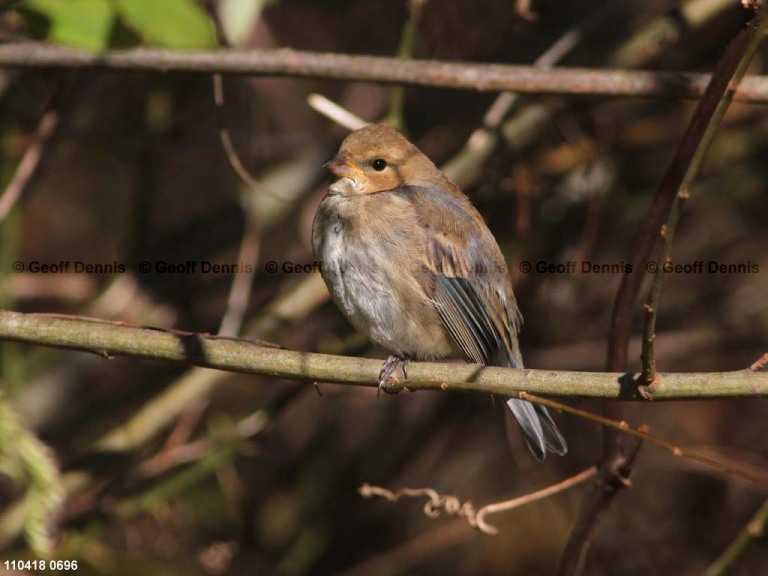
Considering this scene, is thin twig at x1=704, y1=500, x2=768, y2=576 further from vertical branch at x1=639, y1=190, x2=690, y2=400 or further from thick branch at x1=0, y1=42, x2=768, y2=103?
thick branch at x1=0, y1=42, x2=768, y2=103

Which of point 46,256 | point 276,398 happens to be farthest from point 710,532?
point 46,256

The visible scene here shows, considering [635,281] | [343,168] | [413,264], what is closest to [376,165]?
[343,168]

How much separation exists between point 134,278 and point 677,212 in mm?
3402

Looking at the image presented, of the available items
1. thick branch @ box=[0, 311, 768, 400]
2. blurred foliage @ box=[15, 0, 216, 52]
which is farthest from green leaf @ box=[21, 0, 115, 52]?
thick branch @ box=[0, 311, 768, 400]

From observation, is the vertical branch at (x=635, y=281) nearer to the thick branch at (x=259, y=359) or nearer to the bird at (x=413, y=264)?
the thick branch at (x=259, y=359)

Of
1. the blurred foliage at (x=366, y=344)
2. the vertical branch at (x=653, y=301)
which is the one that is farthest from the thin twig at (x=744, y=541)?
the blurred foliage at (x=366, y=344)

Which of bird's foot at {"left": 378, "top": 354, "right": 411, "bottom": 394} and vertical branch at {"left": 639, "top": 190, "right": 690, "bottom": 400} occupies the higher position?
bird's foot at {"left": 378, "top": 354, "right": 411, "bottom": 394}

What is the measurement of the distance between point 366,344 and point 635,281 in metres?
1.79

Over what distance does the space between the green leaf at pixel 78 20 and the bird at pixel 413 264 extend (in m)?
1.19

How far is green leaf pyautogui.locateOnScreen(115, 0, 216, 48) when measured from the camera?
2.91 metres

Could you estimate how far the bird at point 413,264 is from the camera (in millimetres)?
3623

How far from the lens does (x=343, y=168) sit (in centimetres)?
396

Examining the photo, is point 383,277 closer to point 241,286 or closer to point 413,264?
point 413,264

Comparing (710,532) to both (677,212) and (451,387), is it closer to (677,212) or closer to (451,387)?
(451,387)
